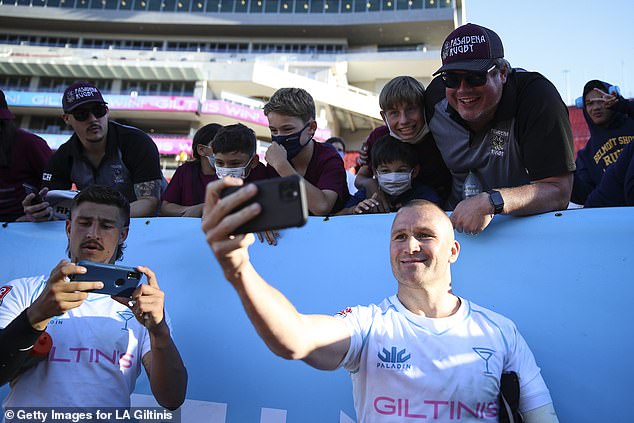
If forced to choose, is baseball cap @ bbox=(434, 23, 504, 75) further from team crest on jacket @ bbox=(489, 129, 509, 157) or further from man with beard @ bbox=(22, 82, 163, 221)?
man with beard @ bbox=(22, 82, 163, 221)

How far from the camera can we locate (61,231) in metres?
2.90

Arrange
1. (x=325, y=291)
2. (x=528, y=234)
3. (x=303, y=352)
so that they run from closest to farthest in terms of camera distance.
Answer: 1. (x=303, y=352)
2. (x=528, y=234)
3. (x=325, y=291)

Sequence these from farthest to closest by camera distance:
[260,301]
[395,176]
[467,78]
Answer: [395,176] → [467,78] → [260,301]

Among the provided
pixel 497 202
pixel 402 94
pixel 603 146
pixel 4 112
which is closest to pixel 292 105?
pixel 402 94

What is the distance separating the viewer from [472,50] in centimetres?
226

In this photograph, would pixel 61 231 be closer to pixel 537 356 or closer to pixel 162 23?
pixel 537 356

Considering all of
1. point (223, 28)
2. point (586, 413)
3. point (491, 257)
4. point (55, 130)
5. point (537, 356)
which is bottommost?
point (586, 413)

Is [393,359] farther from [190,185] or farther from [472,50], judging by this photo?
[190,185]

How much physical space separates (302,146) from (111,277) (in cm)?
153

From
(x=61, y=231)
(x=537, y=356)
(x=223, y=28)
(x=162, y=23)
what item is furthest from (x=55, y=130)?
(x=537, y=356)

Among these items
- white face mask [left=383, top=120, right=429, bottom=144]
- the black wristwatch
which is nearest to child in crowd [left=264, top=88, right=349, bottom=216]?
white face mask [left=383, top=120, right=429, bottom=144]

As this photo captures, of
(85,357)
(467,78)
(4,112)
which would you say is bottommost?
(85,357)

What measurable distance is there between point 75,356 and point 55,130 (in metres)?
34.9

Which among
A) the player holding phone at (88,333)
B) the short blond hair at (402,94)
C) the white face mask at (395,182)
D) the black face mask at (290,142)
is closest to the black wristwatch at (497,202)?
the white face mask at (395,182)
